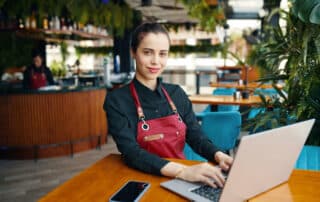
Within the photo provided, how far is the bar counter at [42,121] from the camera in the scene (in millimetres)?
4582

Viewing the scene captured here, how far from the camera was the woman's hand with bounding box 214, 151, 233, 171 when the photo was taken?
138 cm

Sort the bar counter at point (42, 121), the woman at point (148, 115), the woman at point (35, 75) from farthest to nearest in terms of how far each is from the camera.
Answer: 1. the woman at point (35, 75)
2. the bar counter at point (42, 121)
3. the woman at point (148, 115)

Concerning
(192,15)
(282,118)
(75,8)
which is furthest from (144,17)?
(282,118)

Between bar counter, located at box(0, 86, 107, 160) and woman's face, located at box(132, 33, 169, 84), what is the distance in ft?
10.9

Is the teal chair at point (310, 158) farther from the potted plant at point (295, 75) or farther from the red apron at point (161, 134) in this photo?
the red apron at point (161, 134)

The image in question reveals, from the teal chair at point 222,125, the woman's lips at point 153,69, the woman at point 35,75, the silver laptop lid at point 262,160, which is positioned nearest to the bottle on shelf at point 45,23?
the woman at point 35,75

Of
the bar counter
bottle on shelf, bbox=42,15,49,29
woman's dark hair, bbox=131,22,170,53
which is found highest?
bottle on shelf, bbox=42,15,49,29

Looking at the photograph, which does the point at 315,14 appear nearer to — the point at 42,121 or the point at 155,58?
the point at 155,58

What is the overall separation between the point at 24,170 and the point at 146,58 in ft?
11.0

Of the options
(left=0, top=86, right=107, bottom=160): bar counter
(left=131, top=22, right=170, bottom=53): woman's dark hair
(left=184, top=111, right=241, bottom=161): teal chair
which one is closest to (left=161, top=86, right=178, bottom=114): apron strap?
(left=131, top=22, right=170, bottom=53): woman's dark hair

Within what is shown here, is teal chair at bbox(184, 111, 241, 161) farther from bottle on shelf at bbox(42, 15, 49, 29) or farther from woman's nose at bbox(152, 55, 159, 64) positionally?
bottle on shelf at bbox(42, 15, 49, 29)

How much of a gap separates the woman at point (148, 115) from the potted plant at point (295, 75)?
0.79m

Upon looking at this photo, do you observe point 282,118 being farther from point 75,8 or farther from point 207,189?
point 75,8

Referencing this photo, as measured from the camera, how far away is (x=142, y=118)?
1.63 m
